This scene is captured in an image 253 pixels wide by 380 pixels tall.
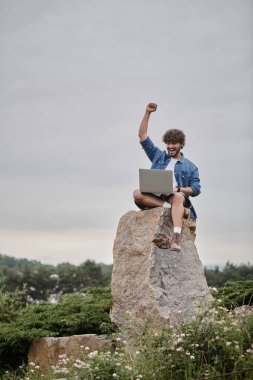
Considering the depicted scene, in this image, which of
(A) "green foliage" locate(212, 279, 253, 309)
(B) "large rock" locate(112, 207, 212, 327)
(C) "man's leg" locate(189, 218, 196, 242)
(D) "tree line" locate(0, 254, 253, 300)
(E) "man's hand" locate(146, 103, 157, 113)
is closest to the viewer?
(B) "large rock" locate(112, 207, 212, 327)

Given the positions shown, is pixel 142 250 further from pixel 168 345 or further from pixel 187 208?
pixel 168 345

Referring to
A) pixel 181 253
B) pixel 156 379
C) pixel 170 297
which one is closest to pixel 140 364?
pixel 156 379

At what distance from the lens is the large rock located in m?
8.73

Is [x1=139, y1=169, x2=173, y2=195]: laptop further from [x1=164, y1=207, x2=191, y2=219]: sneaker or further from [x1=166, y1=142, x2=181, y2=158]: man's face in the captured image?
[x1=166, y1=142, x2=181, y2=158]: man's face

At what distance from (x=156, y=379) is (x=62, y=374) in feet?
4.14

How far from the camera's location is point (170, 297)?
884cm

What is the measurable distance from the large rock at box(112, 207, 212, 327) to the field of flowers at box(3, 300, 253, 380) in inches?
51.7

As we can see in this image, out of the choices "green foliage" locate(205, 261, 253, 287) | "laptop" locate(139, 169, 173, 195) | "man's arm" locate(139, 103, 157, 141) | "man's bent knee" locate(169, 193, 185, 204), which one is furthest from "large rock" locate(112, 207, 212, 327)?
"green foliage" locate(205, 261, 253, 287)

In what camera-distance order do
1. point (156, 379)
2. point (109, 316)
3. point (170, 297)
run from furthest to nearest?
1. point (109, 316)
2. point (170, 297)
3. point (156, 379)

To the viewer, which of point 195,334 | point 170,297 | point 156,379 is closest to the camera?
point 156,379

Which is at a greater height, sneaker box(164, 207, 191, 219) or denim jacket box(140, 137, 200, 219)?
denim jacket box(140, 137, 200, 219)

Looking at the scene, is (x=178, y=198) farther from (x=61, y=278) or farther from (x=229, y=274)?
(x=61, y=278)

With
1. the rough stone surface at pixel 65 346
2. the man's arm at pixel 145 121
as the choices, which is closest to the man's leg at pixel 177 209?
the man's arm at pixel 145 121

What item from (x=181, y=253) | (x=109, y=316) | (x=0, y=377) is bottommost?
(x=0, y=377)
